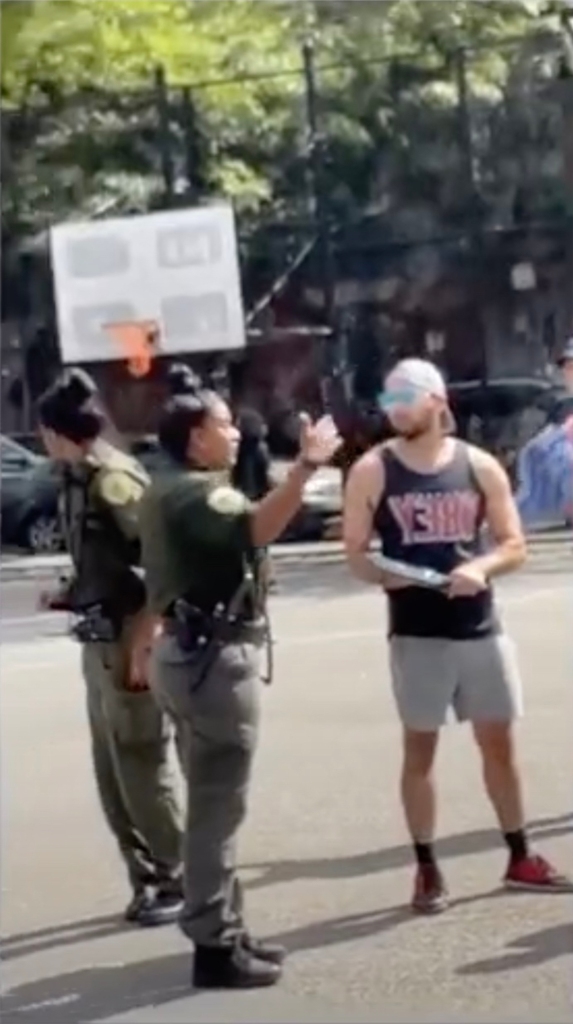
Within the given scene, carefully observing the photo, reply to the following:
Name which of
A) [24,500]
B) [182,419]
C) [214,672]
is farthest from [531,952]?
[24,500]

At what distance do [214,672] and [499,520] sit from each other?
95 cm

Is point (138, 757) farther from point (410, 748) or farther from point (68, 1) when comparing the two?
point (68, 1)

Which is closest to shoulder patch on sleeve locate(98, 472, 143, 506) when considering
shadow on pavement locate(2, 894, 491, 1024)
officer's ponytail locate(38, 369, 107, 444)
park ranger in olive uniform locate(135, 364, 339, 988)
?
officer's ponytail locate(38, 369, 107, 444)

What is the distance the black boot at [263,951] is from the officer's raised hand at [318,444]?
3.92ft

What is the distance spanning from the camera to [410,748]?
6793 mm

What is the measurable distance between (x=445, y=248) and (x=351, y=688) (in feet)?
56.5

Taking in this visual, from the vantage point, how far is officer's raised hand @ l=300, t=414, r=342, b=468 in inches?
235

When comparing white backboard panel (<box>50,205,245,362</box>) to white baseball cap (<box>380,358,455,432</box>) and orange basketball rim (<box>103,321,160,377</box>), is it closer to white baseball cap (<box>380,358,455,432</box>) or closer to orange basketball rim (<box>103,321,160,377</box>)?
orange basketball rim (<box>103,321,160,377</box>)

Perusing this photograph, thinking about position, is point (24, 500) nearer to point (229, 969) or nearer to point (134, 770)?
point (134, 770)

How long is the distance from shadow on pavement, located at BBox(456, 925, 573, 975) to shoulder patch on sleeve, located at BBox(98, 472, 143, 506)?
154cm

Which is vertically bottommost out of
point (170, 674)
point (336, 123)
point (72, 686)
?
point (72, 686)

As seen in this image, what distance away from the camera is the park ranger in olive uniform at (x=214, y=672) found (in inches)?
240

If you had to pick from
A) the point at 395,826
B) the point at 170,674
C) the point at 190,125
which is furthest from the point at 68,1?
the point at 170,674

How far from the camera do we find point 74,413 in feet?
22.4
